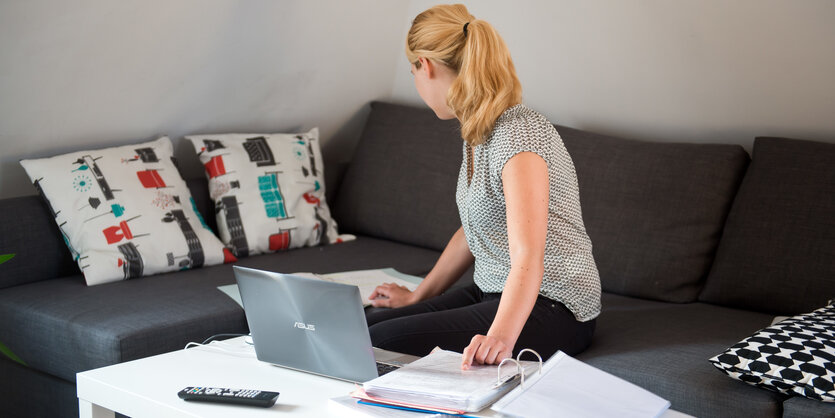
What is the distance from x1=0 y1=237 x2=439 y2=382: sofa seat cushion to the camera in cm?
191

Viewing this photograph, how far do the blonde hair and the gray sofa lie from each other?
57cm

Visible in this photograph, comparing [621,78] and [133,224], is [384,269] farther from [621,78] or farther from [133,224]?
[621,78]

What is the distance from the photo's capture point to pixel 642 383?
1761mm

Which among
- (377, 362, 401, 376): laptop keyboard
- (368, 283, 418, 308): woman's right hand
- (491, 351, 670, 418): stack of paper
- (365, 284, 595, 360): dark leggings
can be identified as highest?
(491, 351, 670, 418): stack of paper

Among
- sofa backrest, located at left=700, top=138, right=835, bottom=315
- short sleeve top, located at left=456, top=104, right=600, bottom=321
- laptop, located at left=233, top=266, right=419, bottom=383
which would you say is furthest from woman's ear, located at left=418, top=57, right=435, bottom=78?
sofa backrest, located at left=700, top=138, right=835, bottom=315

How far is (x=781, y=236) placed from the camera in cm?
221

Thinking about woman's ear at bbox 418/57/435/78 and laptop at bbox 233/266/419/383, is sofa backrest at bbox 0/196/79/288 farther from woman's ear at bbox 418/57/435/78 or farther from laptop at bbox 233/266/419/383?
woman's ear at bbox 418/57/435/78

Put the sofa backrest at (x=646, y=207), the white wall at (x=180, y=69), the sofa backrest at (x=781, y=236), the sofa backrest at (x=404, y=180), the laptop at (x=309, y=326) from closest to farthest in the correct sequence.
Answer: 1. the laptop at (x=309, y=326)
2. the sofa backrest at (x=781, y=236)
3. the white wall at (x=180, y=69)
4. the sofa backrest at (x=646, y=207)
5. the sofa backrest at (x=404, y=180)

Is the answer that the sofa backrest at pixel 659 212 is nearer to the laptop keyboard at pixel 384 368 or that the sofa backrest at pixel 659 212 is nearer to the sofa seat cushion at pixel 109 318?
the sofa seat cushion at pixel 109 318

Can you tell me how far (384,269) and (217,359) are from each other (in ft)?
3.43

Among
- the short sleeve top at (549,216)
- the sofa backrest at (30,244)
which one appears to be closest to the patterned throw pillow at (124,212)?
the sofa backrest at (30,244)

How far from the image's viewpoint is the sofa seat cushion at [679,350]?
166 centimetres

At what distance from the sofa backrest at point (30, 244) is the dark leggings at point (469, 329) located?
3.27ft

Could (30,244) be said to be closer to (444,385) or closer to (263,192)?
(263,192)
